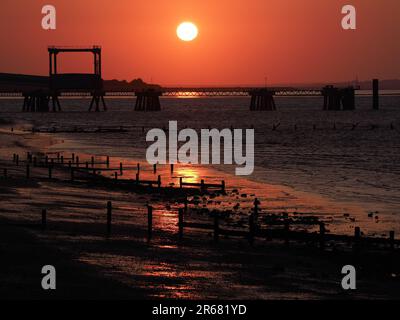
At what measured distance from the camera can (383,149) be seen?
3548 inches

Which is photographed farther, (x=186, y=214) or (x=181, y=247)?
(x=186, y=214)

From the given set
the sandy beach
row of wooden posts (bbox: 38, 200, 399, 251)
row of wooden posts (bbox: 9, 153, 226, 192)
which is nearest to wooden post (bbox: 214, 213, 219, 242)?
row of wooden posts (bbox: 38, 200, 399, 251)

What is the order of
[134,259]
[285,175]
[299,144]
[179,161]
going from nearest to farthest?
[134,259] → [285,175] → [179,161] → [299,144]

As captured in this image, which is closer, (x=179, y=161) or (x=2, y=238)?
(x=2, y=238)

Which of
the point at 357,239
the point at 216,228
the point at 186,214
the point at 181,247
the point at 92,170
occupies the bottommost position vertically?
the point at 181,247

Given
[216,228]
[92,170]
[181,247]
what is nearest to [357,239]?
[216,228]

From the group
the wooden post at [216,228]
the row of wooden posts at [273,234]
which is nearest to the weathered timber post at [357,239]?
the row of wooden posts at [273,234]

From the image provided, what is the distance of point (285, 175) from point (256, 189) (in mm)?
10760

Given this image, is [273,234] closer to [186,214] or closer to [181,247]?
[181,247]

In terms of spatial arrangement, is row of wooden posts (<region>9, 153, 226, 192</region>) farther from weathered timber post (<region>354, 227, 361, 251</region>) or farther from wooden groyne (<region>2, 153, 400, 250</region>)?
weathered timber post (<region>354, 227, 361, 251</region>)

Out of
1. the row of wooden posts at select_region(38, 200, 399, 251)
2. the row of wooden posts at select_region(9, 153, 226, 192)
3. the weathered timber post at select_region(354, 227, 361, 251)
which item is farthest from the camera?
the row of wooden posts at select_region(9, 153, 226, 192)

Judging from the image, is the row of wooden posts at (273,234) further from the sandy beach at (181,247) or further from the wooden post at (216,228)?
the sandy beach at (181,247)
